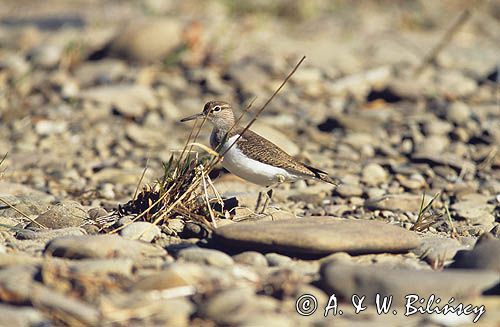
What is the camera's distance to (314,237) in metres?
4.77

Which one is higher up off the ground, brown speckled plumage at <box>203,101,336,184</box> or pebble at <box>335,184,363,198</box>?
brown speckled plumage at <box>203,101,336,184</box>

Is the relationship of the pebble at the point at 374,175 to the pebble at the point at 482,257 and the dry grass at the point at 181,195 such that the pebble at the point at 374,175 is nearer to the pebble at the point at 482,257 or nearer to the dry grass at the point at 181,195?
the dry grass at the point at 181,195

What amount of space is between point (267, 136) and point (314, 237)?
11.9 feet

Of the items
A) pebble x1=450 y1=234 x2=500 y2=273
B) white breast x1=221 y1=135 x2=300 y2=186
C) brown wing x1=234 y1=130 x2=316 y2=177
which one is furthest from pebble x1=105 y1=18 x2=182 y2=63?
pebble x1=450 y1=234 x2=500 y2=273

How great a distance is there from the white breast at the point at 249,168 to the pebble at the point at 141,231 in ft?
3.38

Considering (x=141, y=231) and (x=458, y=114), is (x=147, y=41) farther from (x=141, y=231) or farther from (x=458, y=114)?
(x=141, y=231)

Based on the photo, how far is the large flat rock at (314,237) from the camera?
4.78 meters

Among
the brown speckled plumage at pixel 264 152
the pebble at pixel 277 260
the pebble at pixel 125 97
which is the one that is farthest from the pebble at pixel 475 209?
the pebble at pixel 125 97

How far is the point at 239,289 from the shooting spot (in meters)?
4.00

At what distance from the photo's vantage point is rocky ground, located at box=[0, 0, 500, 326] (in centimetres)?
407

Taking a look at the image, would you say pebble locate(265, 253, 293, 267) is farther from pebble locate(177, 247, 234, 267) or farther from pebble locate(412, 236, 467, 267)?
pebble locate(412, 236, 467, 267)

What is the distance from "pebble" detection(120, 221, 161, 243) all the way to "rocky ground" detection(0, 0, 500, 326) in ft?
0.05

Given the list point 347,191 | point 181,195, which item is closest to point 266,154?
point 181,195

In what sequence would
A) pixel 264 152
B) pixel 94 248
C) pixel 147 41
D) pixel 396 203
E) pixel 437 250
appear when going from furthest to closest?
pixel 147 41
pixel 396 203
pixel 264 152
pixel 437 250
pixel 94 248
